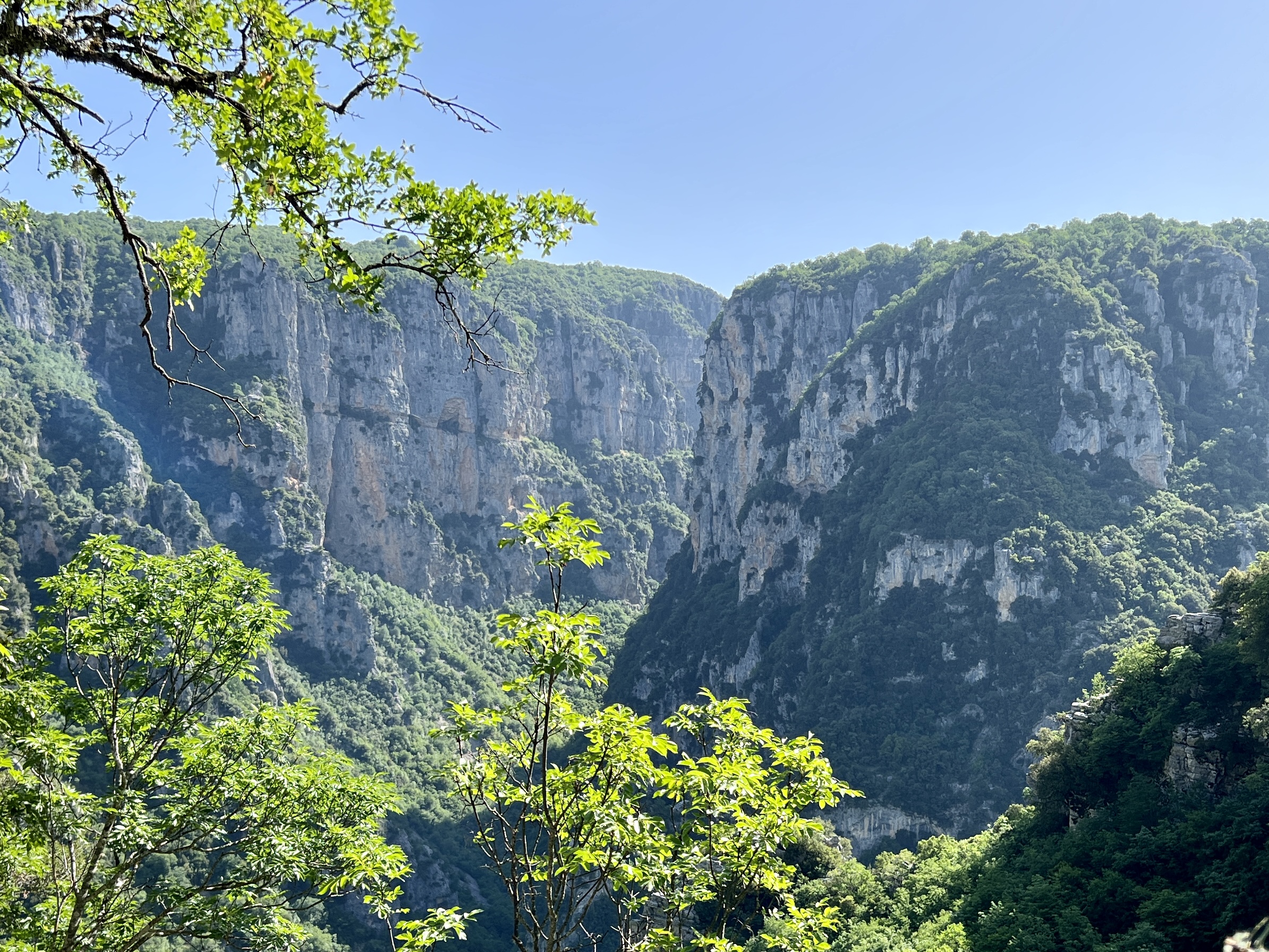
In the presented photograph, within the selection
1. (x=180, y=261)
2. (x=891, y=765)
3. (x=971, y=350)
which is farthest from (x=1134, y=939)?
(x=971, y=350)

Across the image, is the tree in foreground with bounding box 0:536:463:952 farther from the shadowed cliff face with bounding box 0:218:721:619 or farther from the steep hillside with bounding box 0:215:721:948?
the shadowed cliff face with bounding box 0:218:721:619

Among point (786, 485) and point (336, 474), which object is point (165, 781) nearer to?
point (786, 485)

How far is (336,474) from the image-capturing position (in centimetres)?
13000

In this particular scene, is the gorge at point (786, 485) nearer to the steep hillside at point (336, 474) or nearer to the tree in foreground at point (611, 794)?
the steep hillside at point (336, 474)

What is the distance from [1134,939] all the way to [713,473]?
4368 inches

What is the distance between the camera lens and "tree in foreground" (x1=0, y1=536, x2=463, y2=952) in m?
8.13

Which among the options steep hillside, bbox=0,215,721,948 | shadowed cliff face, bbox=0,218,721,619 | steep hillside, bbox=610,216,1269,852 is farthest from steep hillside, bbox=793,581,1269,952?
shadowed cliff face, bbox=0,218,721,619

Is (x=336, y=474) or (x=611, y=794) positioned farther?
(x=336, y=474)

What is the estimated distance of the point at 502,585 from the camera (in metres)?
144

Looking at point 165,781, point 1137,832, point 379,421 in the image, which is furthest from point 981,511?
point 379,421

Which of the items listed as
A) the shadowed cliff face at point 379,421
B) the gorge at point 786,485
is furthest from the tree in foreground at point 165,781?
the shadowed cliff face at point 379,421

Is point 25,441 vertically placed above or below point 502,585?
above

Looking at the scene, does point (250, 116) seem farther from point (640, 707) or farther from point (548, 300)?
point (548, 300)

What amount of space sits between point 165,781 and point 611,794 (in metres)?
5.77
